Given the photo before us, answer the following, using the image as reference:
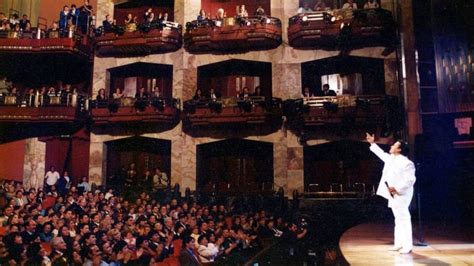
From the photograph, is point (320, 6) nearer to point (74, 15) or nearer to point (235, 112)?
point (235, 112)

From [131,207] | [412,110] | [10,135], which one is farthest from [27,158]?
[412,110]

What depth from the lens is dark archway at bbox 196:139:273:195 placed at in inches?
767

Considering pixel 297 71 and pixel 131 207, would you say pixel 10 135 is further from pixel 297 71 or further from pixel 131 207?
pixel 297 71

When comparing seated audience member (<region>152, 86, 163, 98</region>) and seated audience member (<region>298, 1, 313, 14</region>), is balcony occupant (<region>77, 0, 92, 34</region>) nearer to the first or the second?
seated audience member (<region>152, 86, 163, 98</region>)

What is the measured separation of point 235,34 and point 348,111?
18.7 feet

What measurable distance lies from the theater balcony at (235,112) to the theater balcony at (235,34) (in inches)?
102

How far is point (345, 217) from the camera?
1617 cm

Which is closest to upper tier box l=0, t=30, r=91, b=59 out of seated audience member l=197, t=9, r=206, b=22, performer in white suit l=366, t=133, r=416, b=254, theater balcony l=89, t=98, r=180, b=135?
theater balcony l=89, t=98, r=180, b=135

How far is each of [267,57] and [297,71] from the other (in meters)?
1.50

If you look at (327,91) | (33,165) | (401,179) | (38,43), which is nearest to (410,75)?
(327,91)

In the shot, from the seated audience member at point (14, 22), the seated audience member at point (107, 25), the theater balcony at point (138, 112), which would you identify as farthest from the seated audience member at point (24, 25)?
the theater balcony at point (138, 112)

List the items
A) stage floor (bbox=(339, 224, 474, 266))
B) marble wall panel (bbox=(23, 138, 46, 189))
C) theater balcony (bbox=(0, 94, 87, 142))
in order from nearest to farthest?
stage floor (bbox=(339, 224, 474, 266))
theater balcony (bbox=(0, 94, 87, 142))
marble wall panel (bbox=(23, 138, 46, 189))

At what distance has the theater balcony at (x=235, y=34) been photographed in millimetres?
18203

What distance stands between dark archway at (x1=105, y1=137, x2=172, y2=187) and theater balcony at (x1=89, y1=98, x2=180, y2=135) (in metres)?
1.14
